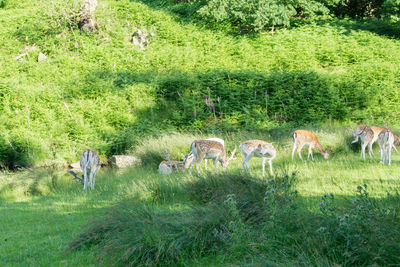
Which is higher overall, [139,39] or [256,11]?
[256,11]

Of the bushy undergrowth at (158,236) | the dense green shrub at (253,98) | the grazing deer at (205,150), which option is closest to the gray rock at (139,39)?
the dense green shrub at (253,98)

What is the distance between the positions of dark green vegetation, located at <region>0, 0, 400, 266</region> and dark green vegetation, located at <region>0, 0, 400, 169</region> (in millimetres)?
84

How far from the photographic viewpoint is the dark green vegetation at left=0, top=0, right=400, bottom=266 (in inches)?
220

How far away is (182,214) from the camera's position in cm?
650

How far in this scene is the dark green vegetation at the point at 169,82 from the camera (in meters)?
17.0

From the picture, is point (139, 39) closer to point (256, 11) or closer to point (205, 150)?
point (256, 11)

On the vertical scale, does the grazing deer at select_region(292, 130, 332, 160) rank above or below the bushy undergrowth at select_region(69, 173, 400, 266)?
below

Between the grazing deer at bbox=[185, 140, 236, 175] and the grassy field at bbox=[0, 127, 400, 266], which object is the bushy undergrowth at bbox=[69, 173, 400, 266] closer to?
the grassy field at bbox=[0, 127, 400, 266]

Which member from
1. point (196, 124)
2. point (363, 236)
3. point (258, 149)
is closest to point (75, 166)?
point (196, 124)

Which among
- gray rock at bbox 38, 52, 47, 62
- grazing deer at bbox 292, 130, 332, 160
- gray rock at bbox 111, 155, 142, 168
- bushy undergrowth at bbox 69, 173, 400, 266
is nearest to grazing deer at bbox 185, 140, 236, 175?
grazing deer at bbox 292, 130, 332, 160

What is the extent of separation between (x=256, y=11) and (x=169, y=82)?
9.40 metres

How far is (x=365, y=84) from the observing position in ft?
61.4

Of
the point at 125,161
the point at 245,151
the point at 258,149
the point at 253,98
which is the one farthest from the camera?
the point at 253,98

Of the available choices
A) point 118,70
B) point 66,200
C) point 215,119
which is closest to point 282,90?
point 215,119
